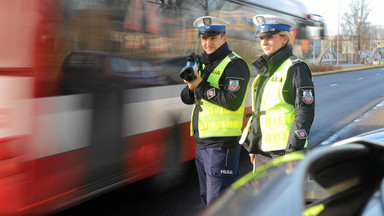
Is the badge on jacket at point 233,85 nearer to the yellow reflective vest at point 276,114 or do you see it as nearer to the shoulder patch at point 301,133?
the yellow reflective vest at point 276,114

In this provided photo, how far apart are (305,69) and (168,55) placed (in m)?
2.36

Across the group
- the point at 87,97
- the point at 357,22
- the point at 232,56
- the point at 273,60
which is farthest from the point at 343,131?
the point at 357,22

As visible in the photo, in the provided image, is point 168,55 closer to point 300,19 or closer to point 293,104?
point 293,104

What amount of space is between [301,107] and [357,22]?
88097 mm

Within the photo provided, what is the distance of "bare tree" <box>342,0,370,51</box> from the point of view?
8075 centimetres

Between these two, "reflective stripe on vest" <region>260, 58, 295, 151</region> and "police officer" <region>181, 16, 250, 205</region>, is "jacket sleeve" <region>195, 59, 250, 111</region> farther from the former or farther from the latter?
"reflective stripe on vest" <region>260, 58, 295, 151</region>

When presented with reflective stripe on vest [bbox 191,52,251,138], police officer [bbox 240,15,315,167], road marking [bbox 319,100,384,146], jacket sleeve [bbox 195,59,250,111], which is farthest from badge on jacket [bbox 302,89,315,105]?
road marking [bbox 319,100,384,146]

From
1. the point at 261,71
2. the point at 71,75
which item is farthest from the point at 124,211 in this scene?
the point at 261,71

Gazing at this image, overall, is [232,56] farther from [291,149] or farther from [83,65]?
[83,65]

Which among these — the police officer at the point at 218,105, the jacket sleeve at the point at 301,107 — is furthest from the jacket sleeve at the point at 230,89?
the jacket sleeve at the point at 301,107

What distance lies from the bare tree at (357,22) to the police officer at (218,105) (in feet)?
280

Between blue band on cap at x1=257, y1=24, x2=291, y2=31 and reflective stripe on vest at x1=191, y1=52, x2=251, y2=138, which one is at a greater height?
blue band on cap at x1=257, y1=24, x2=291, y2=31

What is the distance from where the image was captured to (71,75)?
11.6 feet

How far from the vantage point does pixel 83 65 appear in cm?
370
